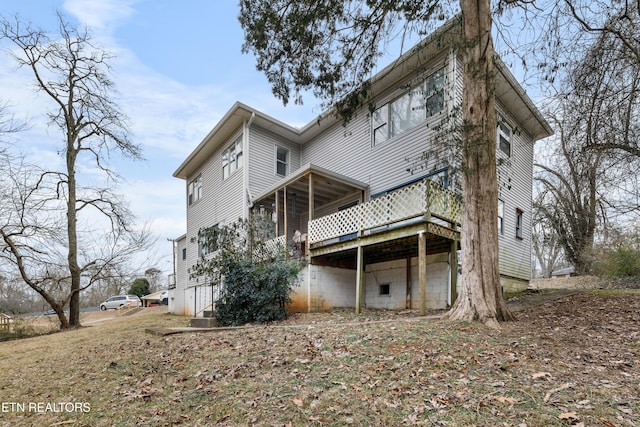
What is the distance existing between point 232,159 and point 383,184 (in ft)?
23.4

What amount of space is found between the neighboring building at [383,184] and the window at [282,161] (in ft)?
0.17

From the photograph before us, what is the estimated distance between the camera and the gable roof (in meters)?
10.4

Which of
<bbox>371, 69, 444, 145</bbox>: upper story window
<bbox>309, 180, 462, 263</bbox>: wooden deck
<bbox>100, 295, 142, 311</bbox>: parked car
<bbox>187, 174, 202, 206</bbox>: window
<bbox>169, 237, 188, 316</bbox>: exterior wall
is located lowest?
<bbox>100, 295, 142, 311</bbox>: parked car

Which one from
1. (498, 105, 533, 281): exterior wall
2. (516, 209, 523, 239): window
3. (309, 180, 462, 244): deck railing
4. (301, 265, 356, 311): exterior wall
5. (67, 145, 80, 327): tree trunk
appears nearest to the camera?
(309, 180, 462, 244): deck railing

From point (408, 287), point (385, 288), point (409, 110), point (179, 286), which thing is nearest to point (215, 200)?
point (179, 286)

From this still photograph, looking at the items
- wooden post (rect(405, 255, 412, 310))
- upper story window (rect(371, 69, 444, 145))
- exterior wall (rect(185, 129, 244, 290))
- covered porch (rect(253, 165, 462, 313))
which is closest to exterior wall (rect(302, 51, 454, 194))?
upper story window (rect(371, 69, 444, 145))

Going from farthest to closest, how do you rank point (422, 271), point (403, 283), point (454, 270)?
point (403, 283)
point (454, 270)
point (422, 271)

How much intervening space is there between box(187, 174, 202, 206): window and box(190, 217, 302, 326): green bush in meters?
9.18

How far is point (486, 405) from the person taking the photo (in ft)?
11.1

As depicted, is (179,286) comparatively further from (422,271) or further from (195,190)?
(422,271)

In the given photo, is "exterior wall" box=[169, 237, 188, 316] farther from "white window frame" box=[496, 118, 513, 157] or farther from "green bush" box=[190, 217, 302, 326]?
"white window frame" box=[496, 118, 513, 157]

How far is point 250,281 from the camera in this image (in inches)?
394

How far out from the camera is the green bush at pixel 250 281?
388 inches

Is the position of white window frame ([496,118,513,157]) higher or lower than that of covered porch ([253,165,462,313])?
higher
